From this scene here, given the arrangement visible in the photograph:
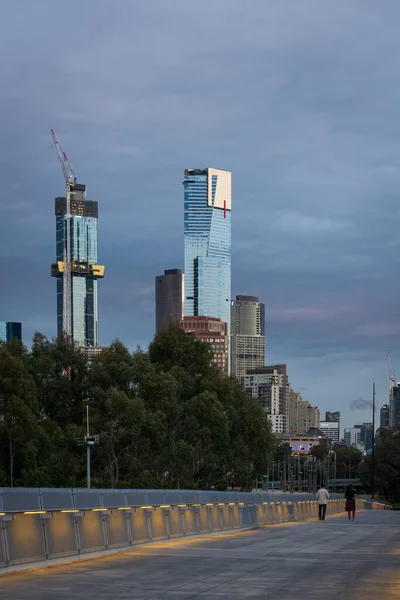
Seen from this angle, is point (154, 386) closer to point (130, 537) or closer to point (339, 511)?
point (339, 511)

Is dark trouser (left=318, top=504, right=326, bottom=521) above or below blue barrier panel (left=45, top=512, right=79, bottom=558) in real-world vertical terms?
below

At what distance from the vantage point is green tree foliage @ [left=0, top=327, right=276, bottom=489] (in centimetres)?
7744

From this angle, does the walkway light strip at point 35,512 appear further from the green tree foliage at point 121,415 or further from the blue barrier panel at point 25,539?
the green tree foliage at point 121,415

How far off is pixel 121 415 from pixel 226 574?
2558 inches

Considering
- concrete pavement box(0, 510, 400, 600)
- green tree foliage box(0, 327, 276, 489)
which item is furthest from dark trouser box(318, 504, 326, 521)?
green tree foliage box(0, 327, 276, 489)

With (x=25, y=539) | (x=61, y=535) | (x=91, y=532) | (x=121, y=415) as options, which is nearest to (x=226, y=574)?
(x=25, y=539)

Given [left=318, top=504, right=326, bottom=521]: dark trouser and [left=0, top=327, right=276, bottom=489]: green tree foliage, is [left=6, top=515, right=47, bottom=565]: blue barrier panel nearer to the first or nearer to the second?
[left=318, top=504, right=326, bottom=521]: dark trouser

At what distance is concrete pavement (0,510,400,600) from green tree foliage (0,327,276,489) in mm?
48853

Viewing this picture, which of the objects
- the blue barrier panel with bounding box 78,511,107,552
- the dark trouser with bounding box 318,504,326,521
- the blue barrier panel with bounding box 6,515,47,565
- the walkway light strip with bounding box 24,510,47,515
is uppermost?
the walkway light strip with bounding box 24,510,47,515

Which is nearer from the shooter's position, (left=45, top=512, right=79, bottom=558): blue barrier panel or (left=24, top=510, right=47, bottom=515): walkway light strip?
(left=24, top=510, right=47, bottom=515): walkway light strip

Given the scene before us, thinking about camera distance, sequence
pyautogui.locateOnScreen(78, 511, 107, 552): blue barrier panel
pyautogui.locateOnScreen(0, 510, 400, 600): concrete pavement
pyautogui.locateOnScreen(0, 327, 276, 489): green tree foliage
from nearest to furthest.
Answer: pyautogui.locateOnScreen(0, 510, 400, 600): concrete pavement < pyautogui.locateOnScreen(78, 511, 107, 552): blue barrier panel < pyautogui.locateOnScreen(0, 327, 276, 489): green tree foliage

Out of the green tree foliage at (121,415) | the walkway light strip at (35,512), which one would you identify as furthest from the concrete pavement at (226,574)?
the green tree foliage at (121,415)

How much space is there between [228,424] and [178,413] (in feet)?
28.1

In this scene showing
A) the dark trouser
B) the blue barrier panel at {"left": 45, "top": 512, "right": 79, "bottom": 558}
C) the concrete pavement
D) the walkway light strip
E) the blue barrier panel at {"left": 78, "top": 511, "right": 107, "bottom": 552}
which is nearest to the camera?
the concrete pavement
